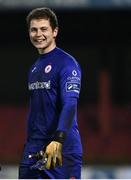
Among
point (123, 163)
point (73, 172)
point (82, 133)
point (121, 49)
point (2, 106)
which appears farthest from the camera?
point (121, 49)

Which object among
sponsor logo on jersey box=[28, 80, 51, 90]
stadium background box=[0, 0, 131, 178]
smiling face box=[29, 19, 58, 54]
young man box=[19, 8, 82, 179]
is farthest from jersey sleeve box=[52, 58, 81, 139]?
stadium background box=[0, 0, 131, 178]

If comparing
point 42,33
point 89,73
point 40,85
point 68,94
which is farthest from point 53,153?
point 89,73

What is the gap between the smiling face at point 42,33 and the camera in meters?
5.29

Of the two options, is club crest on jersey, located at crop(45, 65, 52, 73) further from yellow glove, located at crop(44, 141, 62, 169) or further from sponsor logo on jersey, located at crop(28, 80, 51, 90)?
yellow glove, located at crop(44, 141, 62, 169)

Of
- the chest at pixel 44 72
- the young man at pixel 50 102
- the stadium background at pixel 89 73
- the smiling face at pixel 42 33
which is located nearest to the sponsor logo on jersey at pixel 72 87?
the young man at pixel 50 102

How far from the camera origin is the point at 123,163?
43.7 ft

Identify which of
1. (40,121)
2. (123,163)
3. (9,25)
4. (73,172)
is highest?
(9,25)

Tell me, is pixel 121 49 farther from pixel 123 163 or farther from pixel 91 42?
pixel 123 163

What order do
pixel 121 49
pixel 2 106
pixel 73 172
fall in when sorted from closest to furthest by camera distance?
pixel 73 172, pixel 2 106, pixel 121 49

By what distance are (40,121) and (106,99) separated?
10.1m

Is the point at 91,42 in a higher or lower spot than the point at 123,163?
higher

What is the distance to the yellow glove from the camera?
4863mm

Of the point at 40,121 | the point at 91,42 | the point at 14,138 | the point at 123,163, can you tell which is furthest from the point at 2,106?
the point at 40,121

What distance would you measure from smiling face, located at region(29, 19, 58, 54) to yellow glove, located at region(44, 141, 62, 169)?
2.53ft
